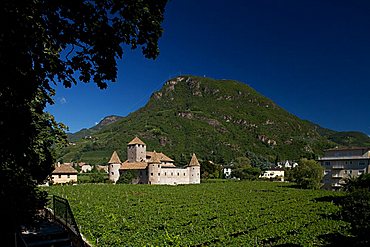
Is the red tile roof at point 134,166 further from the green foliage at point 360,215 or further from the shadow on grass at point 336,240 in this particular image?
the green foliage at point 360,215

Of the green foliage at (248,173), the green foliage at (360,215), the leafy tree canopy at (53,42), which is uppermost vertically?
the leafy tree canopy at (53,42)

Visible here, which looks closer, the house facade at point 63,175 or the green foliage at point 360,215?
the green foliage at point 360,215

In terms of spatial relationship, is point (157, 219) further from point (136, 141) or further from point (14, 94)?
point (136, 141)

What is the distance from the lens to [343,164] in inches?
2435

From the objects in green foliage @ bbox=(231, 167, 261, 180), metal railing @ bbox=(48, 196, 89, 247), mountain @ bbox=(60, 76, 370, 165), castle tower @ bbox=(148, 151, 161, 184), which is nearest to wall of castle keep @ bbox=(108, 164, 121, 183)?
castle tower @ bbox=(148, 151, 161, 184)

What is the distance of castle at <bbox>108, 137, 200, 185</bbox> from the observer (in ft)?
236

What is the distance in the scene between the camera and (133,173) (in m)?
74.3

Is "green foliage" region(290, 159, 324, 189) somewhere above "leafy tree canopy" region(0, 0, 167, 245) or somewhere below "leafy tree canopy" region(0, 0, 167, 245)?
below

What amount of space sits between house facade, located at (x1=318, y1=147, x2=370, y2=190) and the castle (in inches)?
1306

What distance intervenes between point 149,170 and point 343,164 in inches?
1745

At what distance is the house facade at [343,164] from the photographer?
194 ft

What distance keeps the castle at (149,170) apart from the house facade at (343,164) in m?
33.2

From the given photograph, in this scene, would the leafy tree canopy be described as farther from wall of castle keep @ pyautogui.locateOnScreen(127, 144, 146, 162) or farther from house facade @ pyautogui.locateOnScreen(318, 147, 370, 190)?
wall of castle keep @ pyautogui.locateOnScreen(127, 144, 146, 162)

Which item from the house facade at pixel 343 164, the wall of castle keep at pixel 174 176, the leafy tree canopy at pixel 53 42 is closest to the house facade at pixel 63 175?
the wall of castle keep at pixel 174 176
